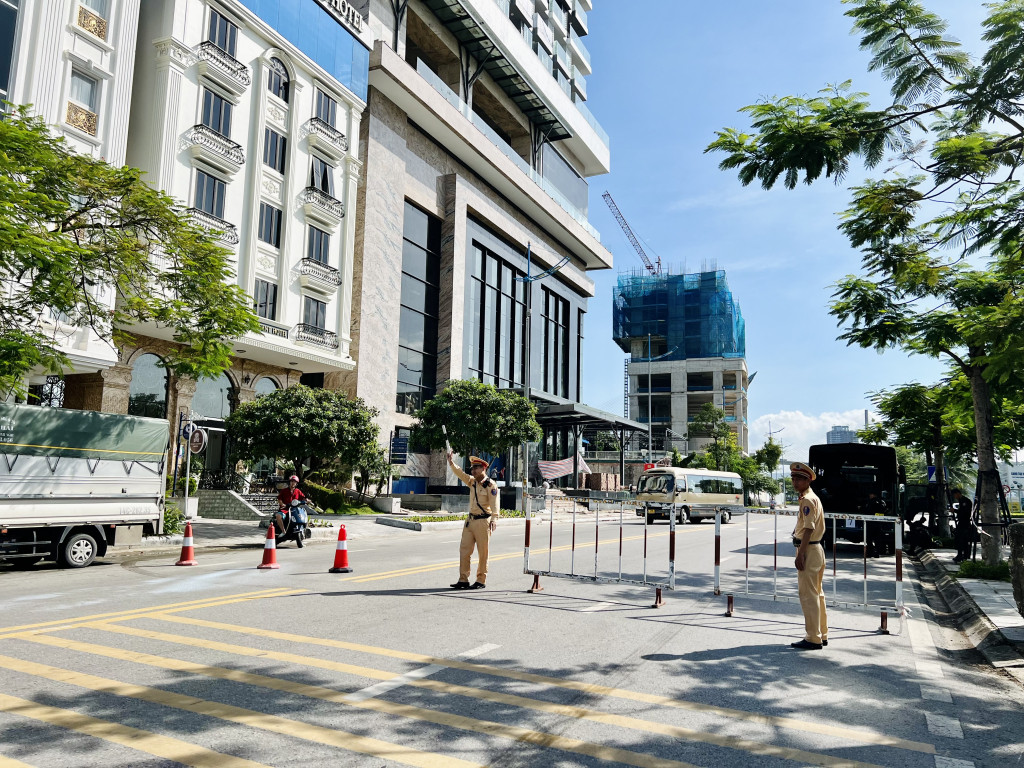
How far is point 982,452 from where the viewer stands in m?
15.2

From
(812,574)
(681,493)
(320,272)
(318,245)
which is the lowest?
(812,574)

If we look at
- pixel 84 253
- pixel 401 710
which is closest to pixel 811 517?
pixel 401 710

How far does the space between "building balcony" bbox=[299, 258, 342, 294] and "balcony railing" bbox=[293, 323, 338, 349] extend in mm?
1880

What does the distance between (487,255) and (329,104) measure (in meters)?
19.2

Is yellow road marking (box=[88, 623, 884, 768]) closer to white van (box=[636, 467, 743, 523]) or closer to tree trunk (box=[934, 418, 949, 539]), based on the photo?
tree trunk (box=[934, 418, 949, 539])

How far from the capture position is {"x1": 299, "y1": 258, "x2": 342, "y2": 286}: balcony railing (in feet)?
108

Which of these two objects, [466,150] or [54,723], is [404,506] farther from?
[54,723]

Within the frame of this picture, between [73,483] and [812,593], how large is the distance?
12903 millimetres

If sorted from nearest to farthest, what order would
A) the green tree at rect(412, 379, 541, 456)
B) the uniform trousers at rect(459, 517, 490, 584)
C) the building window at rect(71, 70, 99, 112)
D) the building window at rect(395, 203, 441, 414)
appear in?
the uniform trousers at rect(459, 517, 490, 584)
the building window at rect(71, 70, 99, 112)
the green tree at rect(412, 379, 541, 456)
the building window at rect(395, 203, 441, 414)

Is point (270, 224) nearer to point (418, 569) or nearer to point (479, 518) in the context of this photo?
point (418, 569)

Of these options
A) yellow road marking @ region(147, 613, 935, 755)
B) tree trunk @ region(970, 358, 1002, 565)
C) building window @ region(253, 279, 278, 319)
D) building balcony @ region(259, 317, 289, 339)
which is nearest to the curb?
tree trunk @ region(970, 358, 1002, 565)

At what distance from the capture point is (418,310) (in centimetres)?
4466

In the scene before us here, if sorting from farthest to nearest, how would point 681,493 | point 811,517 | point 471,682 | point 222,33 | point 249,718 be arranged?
point 681,493, point 222,33, point 811,517, point 471,682, point 249,718

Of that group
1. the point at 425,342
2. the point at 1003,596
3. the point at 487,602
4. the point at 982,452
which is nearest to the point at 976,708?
the point at 487,602
